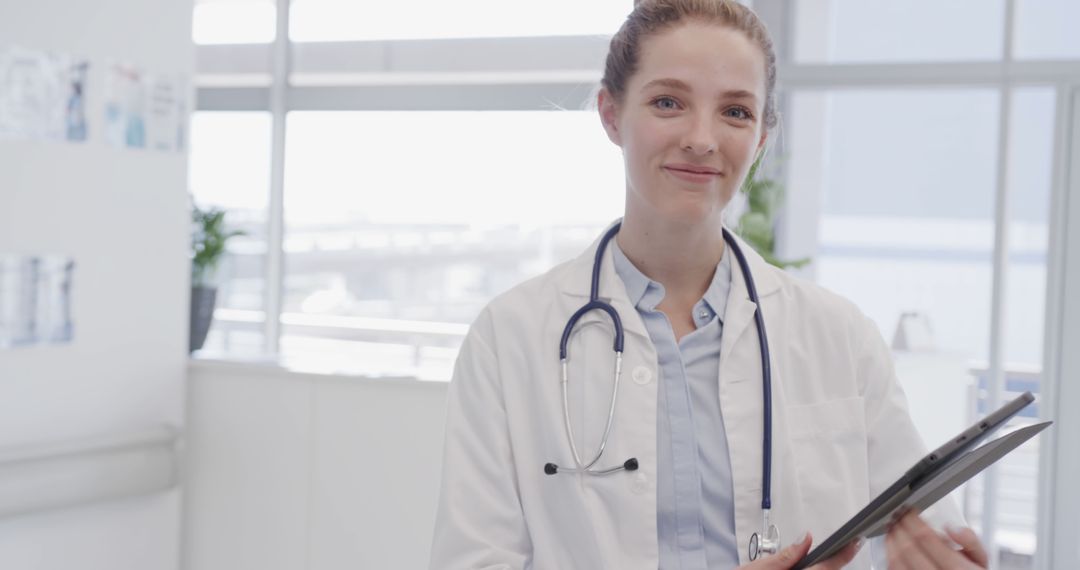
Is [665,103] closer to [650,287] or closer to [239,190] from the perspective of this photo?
[650,287]

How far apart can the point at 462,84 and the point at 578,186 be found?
78 cm

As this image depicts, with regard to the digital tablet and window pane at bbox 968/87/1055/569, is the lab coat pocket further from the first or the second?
window pane at bbox 968/87/1055/569

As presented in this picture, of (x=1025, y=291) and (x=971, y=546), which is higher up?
(x=1025, y=291)

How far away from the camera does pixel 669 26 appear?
4.67 ft

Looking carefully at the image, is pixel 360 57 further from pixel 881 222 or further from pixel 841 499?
pixel 841 499

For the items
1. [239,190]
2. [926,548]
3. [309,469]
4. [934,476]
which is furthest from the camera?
[239,190]

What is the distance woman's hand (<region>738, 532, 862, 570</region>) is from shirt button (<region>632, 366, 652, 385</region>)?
266mm

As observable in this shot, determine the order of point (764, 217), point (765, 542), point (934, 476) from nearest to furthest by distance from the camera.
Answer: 1. point (934, 476)
2. point (765, 542)
3. point (764, 217)

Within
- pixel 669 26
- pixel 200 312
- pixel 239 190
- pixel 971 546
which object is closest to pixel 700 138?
pixel 669 26

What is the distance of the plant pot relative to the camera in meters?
3.94

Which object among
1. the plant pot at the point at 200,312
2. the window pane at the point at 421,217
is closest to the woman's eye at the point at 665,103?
the plant pot at the point at 200,312

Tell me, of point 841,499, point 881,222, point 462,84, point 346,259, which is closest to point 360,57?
point 462,84

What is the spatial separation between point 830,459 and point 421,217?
4.30 m

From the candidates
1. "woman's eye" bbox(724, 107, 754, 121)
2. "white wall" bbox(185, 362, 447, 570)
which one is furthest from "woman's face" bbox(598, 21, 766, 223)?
"white wall" bbox(185, 362, 447, 570)
